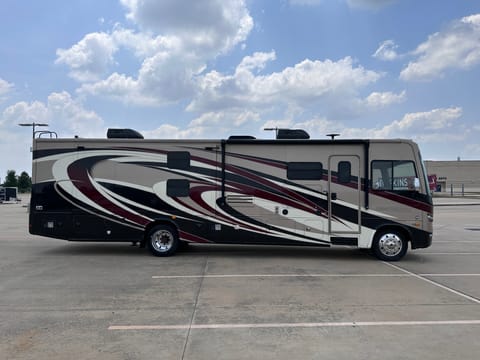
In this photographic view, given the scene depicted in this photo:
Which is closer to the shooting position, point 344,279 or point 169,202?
point 344,279

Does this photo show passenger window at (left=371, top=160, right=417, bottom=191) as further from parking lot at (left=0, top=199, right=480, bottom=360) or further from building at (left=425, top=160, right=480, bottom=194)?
building at (left=425, top=160, right=480, bottom=194)

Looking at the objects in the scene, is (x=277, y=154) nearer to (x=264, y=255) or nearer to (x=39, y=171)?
(x=264, y=255)

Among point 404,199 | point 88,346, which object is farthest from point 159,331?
point 404,199

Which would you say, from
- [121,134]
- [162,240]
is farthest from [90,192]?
[162,240]

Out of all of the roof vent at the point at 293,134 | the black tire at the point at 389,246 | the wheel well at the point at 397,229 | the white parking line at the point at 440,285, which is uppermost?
the roof vent at the point at 293,134

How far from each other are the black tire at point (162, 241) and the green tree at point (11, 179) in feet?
276

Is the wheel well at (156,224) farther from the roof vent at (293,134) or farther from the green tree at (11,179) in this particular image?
the green tree at (11,179)

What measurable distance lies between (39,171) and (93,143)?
1533 mm

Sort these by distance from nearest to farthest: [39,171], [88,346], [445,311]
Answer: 1. [88,346]
2. [445,311]
3. [39,171]

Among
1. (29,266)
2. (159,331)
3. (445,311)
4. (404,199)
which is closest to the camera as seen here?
(159,331)

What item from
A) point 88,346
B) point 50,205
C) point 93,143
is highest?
point 93,143

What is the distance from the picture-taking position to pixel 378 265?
9.16 meters

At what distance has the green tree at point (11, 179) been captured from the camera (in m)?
82.4

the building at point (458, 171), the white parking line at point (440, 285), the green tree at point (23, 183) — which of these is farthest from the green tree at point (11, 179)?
the building at point (458, 171)
